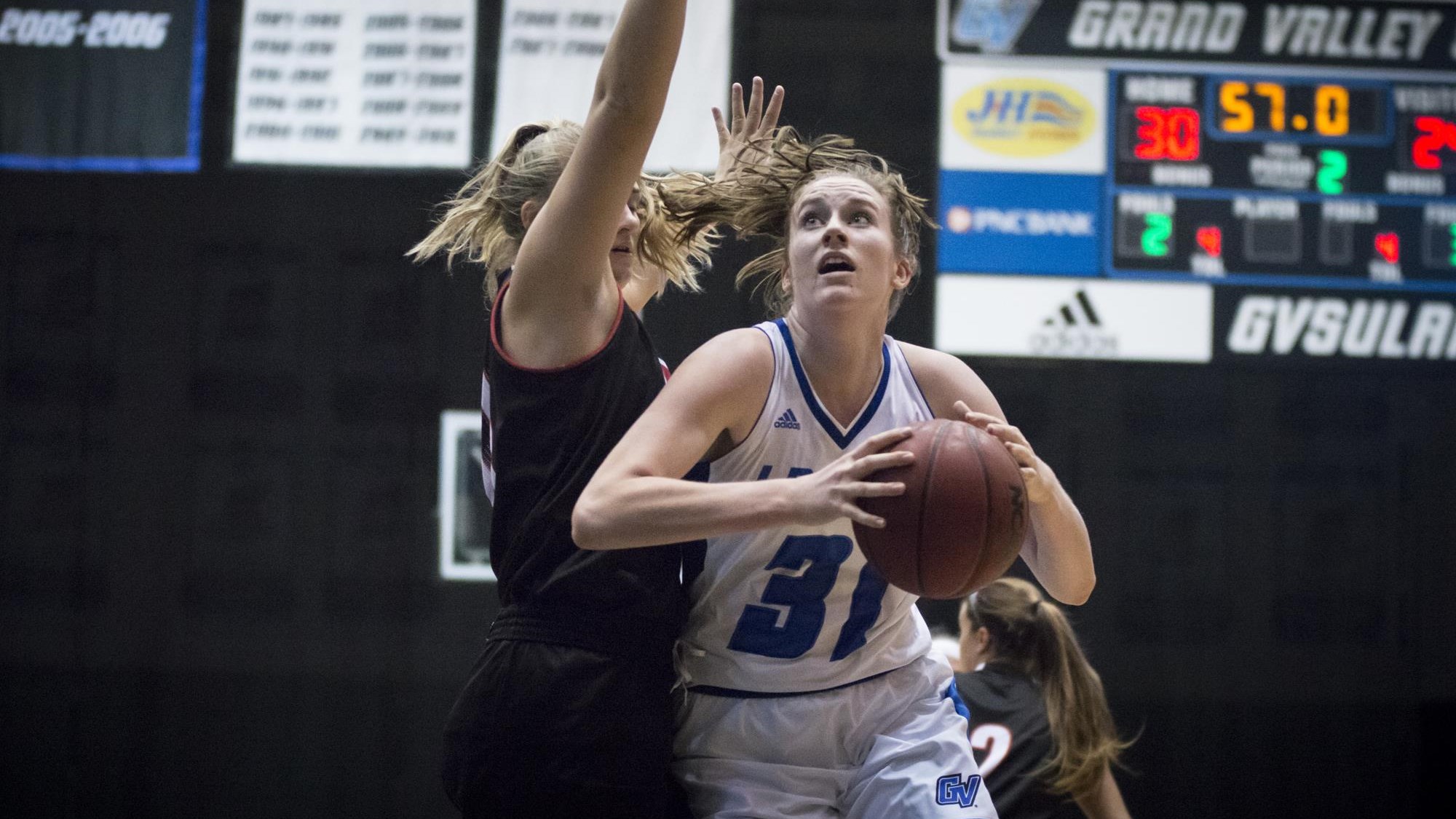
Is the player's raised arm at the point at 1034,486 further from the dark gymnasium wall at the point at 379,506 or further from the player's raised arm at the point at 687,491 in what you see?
the dark gymnasium wall at the point at 379,506

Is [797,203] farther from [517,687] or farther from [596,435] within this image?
[517,687]

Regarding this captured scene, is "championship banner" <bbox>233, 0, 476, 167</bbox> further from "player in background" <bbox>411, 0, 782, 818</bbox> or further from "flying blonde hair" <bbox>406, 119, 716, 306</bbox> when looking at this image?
"player in background" <bbox>411, 0, 782, 818</bbox>

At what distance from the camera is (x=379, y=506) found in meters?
5.16

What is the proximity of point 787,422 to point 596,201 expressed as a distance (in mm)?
477

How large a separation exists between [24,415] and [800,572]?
4.18 m

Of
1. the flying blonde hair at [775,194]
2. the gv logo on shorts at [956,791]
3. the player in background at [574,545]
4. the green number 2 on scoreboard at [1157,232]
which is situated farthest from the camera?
the green number 2 on scoreboard at [1157,232]

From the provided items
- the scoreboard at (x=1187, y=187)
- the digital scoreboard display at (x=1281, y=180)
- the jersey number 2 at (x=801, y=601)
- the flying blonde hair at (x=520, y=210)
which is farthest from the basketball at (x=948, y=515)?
the digital scoreboard display at (x=1281, y=180)

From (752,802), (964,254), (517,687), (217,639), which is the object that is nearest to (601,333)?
(517,687)

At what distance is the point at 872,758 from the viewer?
80.0 inches

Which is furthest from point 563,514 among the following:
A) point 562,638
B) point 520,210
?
point 520,210

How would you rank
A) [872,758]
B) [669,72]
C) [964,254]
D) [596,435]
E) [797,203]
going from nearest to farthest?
[669,72] → [596,435] → [872,758] → [797,203] → [964,254]

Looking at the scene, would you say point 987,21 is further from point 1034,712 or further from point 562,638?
point 562,638

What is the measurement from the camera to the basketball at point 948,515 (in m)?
1.79

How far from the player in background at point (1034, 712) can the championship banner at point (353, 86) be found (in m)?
2.82
